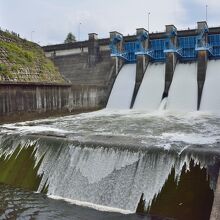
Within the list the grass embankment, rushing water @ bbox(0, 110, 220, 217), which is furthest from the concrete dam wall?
the grass embankment

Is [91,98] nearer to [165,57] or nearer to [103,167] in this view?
[165,57]

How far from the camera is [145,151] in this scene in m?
8.89

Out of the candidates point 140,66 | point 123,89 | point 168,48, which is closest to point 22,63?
point 123,89

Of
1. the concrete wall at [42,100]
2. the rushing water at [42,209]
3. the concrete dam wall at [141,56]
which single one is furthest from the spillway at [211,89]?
the rushing water at [42,209]

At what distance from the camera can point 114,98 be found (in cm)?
2378

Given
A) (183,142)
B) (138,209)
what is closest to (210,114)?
(183,142)

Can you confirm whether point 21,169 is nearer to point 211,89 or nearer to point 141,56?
point 211,89

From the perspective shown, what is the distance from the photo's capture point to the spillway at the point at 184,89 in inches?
817

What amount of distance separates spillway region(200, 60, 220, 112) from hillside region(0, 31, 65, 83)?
9.31 meters

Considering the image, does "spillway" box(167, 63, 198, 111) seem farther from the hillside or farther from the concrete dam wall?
the hillside

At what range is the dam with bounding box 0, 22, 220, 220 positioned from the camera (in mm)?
7891

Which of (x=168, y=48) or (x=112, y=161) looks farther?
(x=168, y=48)

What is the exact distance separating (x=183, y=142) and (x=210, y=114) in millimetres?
9021

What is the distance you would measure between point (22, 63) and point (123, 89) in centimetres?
753
